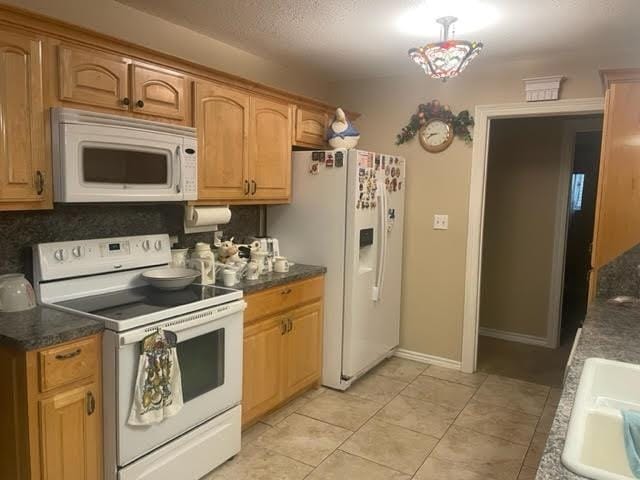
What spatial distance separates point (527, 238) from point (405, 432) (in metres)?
2.48

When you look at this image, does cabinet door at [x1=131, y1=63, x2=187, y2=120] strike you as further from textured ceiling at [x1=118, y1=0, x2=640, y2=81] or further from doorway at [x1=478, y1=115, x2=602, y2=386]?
doorway at [x1=478, y1=115, x2=602, y2=386]

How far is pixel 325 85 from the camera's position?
4207 millimetres

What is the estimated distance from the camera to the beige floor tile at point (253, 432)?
2.74m

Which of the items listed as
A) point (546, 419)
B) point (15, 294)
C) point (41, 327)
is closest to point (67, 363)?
point (41, 327)

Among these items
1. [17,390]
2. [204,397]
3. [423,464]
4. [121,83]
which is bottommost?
[423,464]

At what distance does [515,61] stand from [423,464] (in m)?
2.69

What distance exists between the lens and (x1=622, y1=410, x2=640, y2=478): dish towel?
1.19 metres

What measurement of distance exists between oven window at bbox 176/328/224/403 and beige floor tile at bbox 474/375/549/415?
1.90m

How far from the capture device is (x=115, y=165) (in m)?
2.20

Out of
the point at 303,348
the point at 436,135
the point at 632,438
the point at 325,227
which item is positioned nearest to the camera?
the point at 632,438

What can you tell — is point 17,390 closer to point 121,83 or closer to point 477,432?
point 121,83

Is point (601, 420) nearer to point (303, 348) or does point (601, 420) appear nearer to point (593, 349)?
point (593, 349)

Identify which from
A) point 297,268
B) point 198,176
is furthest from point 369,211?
point 198,176

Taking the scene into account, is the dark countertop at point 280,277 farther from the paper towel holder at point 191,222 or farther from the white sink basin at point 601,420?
the white sink basin at point 601,420
